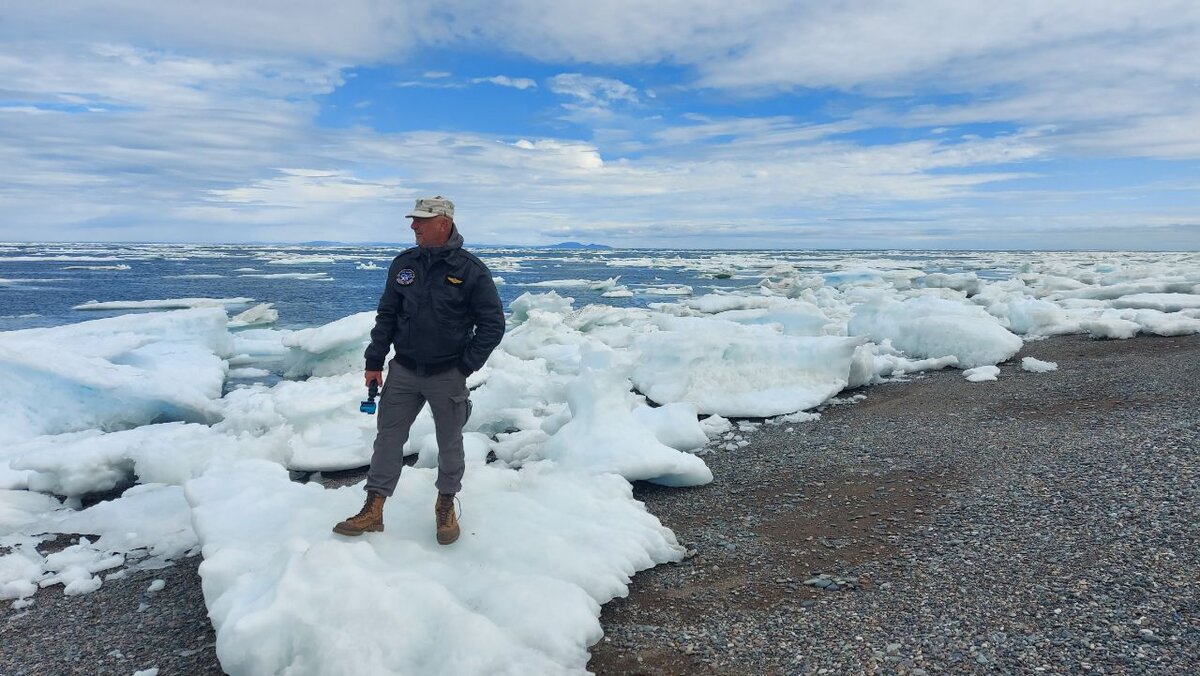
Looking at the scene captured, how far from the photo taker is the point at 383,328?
431 cm

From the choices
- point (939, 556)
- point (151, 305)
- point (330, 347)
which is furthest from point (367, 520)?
point (151, 305)

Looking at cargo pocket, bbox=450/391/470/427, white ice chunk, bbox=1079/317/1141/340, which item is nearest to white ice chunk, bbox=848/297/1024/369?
white ice chunk, bbox=1079/317/1141/340

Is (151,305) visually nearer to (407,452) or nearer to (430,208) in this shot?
(407,452)

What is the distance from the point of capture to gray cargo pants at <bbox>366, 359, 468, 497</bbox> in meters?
4.32

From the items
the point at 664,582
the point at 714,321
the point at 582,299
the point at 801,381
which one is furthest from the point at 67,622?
the point at 582,299

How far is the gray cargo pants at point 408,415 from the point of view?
14.2 feet

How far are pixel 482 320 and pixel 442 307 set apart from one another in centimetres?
24

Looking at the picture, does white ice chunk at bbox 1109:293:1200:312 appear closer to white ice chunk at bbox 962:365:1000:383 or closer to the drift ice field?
the drift ice field

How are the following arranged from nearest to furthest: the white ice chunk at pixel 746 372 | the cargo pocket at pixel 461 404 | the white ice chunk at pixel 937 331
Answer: the cargo pocket at pixel 461 404 < the white ice chunk at pixel 746 372 < the white ice chunk at pixel 937 331

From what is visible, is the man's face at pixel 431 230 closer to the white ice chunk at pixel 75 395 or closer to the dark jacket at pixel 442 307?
the dark jacket at pixel 442 307

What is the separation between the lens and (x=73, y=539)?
6.30 metres

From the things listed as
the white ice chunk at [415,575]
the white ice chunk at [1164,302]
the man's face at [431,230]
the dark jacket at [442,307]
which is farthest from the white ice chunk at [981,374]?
the white ice chunk at [1164,302]

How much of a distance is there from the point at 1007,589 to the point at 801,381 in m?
6.77

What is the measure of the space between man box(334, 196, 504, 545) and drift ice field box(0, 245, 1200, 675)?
36 cm
